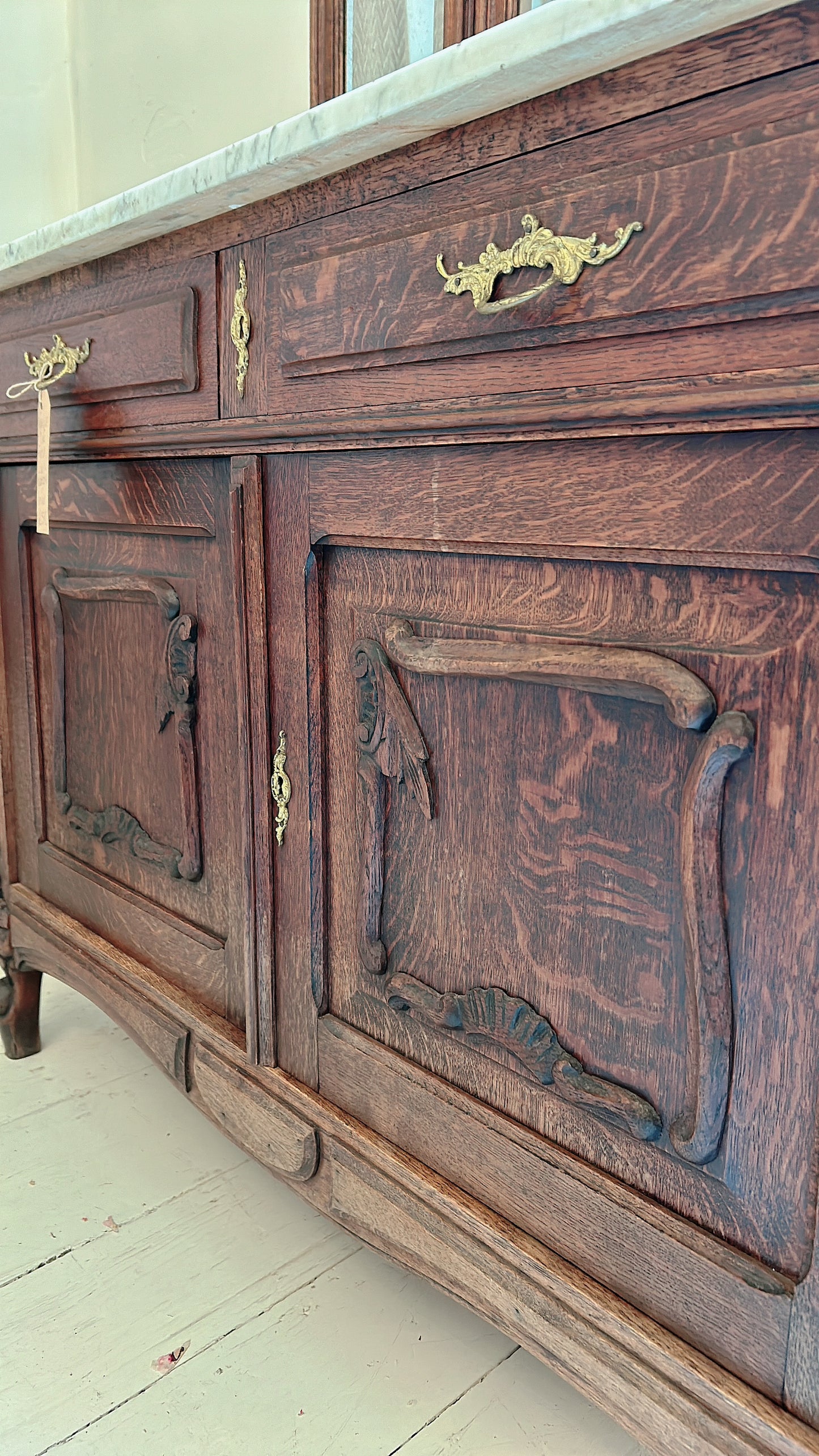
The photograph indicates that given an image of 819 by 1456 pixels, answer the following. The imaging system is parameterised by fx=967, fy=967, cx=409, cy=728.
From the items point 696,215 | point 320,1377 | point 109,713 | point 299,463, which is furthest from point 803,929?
point 109,713

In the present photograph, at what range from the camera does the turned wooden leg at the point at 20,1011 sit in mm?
1165

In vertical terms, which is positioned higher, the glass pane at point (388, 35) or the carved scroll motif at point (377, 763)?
the glass pane at point (388, 35)

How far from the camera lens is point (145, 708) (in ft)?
2.89

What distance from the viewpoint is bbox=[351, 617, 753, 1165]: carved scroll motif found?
477 millimetres

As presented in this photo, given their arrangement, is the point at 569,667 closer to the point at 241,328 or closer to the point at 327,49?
the point at 241,328

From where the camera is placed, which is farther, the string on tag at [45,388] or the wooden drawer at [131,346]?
the string on tag at [45,388]

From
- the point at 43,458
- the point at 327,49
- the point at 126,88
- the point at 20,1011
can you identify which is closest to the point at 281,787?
the point at 43,458

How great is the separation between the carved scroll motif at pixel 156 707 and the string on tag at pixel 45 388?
80mm

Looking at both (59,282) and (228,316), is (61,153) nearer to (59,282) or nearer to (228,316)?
(59,282)

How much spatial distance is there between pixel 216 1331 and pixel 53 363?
843 mm

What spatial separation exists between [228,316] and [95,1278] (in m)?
0.79

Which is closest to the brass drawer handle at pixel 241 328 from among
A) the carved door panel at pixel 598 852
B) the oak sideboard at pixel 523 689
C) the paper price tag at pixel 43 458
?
the oak sideboard at pixel 523 689

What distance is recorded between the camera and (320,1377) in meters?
0.73

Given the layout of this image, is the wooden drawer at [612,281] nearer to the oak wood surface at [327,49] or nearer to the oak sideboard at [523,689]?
the oak sideboard at [523,689]
